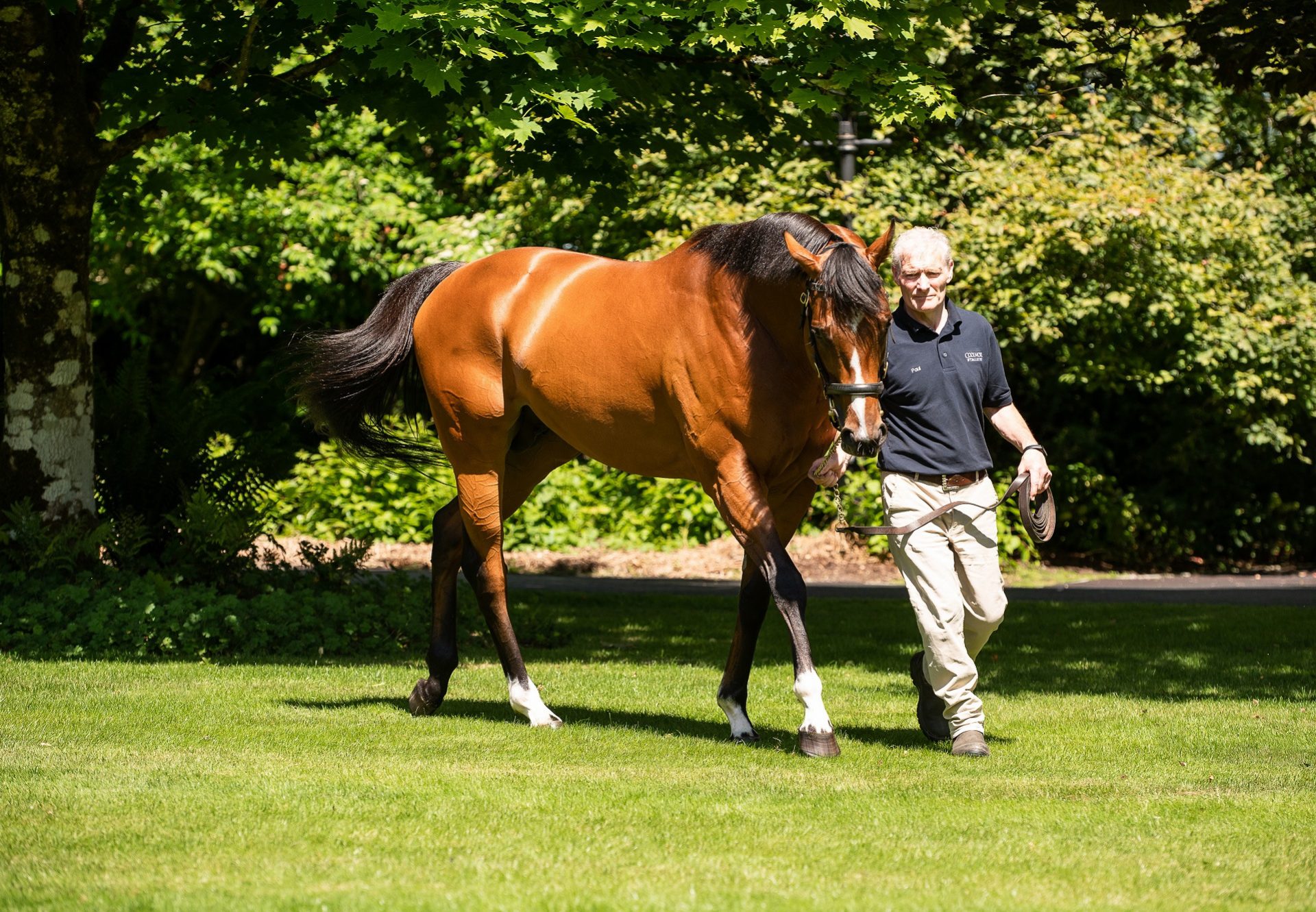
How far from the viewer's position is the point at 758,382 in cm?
595

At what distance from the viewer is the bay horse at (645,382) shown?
5.71m

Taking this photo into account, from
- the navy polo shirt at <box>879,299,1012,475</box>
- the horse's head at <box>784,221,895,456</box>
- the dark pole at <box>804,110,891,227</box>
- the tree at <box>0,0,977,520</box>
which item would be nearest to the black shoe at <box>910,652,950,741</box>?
the navy polo shirt at <box>879,299,1012,475</box>

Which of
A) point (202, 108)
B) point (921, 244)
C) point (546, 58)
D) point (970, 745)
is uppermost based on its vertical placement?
point (546, 58)

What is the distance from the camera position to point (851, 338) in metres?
5.36

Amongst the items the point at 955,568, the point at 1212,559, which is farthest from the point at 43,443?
the point at 1212,559

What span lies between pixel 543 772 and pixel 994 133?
12.4 meters

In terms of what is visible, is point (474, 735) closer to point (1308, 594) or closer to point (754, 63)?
point (754, 63)

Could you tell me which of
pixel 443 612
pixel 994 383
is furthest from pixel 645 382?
pixel 443 612

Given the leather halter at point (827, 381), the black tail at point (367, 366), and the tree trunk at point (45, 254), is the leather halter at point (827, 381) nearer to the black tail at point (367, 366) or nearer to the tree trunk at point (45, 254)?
the black tail at point (367, 366)

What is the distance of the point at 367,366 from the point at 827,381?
10.0ft

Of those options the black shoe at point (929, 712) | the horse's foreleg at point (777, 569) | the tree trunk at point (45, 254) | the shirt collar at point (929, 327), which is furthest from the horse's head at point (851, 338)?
the tree trunk at point (45, 254)

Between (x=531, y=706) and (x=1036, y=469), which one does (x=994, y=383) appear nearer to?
(x=1036, y=469)

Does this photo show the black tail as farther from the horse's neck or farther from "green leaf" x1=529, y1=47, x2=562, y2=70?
the horse's neck

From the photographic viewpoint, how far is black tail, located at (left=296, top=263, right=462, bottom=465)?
7.66m
